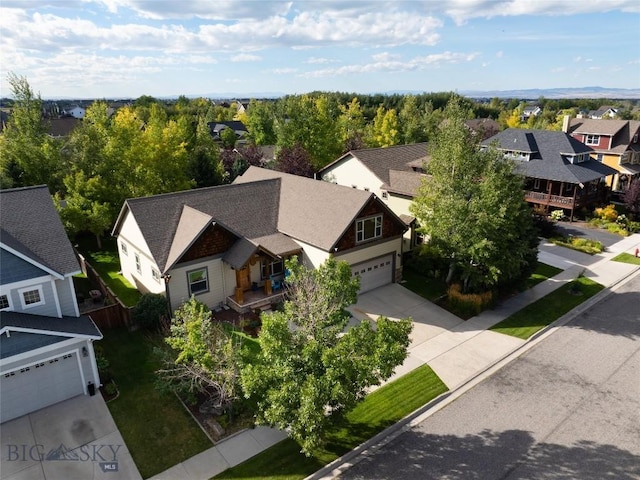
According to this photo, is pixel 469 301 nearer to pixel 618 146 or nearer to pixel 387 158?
pixel 387 158

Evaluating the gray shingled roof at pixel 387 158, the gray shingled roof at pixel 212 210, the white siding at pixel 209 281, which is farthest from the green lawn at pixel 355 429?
the gray shingled roof at pixel 387 158

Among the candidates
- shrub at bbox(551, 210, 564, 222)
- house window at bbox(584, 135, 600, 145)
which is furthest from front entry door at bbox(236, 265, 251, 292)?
house window at bbox(584, 135, 600, 145)

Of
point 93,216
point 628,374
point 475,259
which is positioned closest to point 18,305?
point 93,216

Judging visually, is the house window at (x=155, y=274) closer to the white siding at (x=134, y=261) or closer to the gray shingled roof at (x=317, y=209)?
the white siding at (x=134, y=261)

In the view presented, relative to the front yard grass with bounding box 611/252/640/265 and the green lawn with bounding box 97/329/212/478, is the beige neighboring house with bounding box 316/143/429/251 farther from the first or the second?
the green lawn with bounding box 97/329/212/478

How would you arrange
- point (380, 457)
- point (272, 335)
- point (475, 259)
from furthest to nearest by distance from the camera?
point (475, 259)
point (380, 457)
point (272, 335)

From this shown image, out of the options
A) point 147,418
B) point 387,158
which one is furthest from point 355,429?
point 387,158

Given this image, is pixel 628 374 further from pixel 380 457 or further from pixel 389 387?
pixel 380 457
